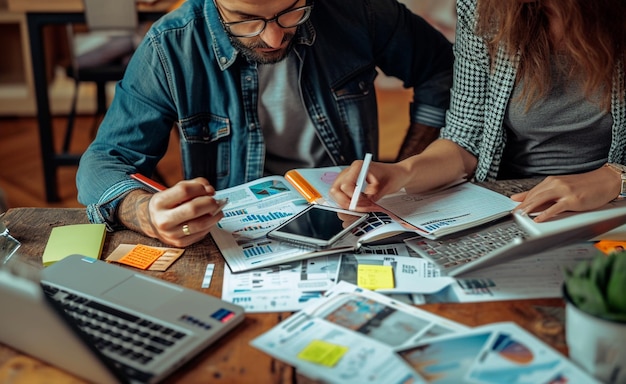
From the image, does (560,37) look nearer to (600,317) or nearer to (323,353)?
(600,317)

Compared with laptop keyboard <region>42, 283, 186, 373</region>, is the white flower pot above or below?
above

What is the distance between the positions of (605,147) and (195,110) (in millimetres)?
843

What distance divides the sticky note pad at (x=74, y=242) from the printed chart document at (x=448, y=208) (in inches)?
18.8

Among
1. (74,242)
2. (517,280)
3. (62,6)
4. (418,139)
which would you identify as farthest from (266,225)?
(62,6)

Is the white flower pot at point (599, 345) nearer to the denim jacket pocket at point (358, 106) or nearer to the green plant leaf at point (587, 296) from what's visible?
the green plant leaf at point (587, 296)

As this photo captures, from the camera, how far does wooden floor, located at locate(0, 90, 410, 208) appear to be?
2.96m

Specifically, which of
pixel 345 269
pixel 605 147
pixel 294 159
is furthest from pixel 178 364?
pixel 605 147

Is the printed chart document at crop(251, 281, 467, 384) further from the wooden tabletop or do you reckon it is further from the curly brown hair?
the wooden tabletop

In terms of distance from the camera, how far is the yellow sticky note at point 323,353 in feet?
2.66

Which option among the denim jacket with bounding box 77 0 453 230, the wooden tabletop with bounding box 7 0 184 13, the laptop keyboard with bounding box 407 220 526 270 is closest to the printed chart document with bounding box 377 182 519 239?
the laptop keyboard with bounding box 407 220 526 270

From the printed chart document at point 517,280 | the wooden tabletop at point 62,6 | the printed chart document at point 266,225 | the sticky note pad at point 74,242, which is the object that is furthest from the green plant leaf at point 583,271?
the wooden tabletop at point 62,6

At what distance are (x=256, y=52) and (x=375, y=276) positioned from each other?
578 millimetres

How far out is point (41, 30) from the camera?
2658 mm

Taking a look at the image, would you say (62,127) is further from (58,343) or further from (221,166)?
(58,343)
